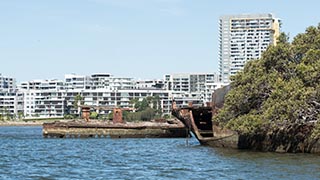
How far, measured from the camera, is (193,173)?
38719 millimetres

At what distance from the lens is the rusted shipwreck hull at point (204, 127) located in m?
62.7

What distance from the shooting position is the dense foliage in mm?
45688

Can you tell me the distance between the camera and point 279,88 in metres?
47.3

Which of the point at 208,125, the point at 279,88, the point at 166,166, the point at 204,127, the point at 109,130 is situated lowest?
the point at 166,166

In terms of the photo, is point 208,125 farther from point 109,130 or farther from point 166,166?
point 166,166

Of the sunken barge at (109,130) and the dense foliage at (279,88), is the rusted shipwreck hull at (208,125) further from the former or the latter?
the sunken barge at (109,130)

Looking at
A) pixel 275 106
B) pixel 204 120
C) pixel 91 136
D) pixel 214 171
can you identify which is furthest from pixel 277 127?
pixel 91 136

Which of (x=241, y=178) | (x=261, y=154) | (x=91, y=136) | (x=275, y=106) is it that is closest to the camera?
(x=241, y=178)

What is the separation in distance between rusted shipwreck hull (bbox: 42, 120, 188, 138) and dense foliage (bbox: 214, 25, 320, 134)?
40.3m

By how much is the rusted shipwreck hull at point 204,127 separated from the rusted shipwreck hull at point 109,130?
20972mm

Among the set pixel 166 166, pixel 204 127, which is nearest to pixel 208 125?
pixel 204 127

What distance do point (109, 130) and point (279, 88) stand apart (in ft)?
163

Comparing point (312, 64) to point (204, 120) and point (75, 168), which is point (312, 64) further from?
point (204, 120)

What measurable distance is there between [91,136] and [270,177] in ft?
199
